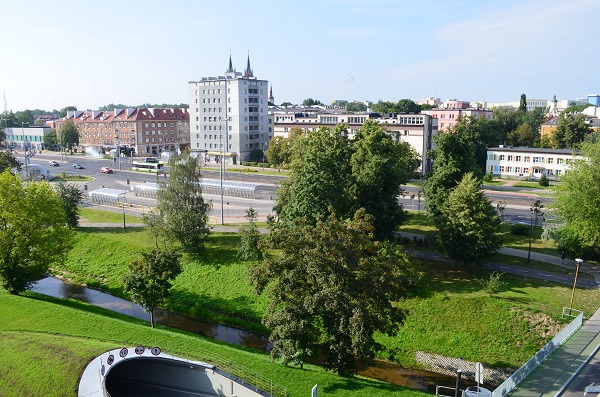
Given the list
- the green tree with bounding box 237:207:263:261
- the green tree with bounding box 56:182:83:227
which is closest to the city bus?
the green tree with bounding box 56:182:83:227

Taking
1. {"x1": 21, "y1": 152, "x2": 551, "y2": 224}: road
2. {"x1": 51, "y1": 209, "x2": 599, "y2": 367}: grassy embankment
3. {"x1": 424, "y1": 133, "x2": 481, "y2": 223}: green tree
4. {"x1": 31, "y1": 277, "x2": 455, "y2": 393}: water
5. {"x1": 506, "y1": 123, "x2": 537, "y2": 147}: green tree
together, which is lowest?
{"x1": 31, "y1": 277, "x2": 455, "y2": 393}: water

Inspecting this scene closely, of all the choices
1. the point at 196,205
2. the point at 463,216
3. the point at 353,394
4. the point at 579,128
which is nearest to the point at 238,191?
the point at 196,205

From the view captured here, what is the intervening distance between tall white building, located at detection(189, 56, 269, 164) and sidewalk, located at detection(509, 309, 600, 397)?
78947 mm

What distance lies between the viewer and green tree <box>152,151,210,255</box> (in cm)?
3909

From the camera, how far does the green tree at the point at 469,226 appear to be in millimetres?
31938

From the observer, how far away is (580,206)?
113 feet

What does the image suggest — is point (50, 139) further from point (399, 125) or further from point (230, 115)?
point (399, 125)

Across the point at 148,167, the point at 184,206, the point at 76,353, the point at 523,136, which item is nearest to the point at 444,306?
the point at 76,353

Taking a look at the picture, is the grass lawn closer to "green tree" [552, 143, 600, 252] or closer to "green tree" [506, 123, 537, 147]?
"green tree" [552, 143, 600, 252]

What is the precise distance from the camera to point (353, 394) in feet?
65.5

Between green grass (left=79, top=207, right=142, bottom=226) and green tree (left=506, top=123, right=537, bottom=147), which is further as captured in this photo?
green tree (left=506, top=123, right=537, bottom=147)

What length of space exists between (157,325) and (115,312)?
14.9ft

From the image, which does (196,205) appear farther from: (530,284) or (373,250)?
(530,284)

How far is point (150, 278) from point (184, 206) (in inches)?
485
